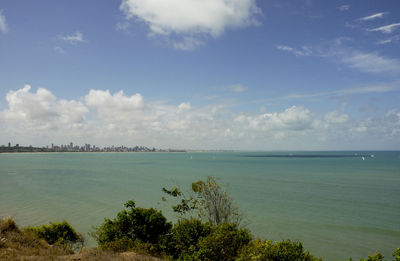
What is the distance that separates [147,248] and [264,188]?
57614 mm

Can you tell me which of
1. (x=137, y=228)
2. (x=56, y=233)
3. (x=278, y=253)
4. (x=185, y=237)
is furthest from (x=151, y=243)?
(x=278, y=253)

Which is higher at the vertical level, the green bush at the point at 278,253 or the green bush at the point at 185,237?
the green bush at the point at 278,253

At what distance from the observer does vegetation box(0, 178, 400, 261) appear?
13398 millimetres

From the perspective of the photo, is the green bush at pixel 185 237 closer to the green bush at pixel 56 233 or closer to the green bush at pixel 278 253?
the green bush at pixel 278 253

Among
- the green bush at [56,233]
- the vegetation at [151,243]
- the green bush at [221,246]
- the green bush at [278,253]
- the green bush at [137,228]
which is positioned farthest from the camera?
the green bush at [56,233]

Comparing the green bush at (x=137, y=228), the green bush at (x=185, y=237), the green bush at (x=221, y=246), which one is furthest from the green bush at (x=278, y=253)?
the green bush at (x=137, y=228)

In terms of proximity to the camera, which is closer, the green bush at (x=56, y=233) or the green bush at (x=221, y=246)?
the green bush at (x=221, y=246)

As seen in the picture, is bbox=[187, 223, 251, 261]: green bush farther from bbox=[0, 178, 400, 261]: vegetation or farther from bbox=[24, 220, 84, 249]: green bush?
bbox=[24, 220, 84, 249]: green bush

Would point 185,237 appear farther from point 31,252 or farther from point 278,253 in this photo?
point 31,252

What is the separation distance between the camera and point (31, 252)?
570 inches

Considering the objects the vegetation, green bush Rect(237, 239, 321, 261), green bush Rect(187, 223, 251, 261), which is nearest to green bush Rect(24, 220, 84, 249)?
the vegetation

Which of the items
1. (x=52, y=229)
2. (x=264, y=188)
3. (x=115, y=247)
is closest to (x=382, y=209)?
(x=264, y=188)

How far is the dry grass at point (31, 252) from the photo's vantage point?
1344 centimetres

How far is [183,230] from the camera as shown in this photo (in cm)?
1908
